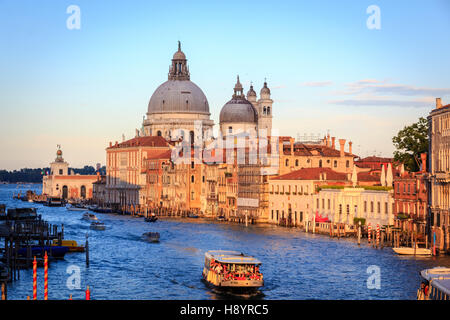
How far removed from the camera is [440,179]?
4666cm

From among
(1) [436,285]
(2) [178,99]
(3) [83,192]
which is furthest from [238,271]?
(3) [83,192]

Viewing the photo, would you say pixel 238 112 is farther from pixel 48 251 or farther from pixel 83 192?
pixel 48 251

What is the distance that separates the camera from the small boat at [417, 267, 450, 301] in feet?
79.2

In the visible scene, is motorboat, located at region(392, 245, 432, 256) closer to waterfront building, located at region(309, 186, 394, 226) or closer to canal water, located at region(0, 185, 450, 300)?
canal water, located at region(0, 185, 450, 300)

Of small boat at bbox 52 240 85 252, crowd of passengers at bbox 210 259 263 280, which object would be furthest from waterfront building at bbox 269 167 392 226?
crowd of passengers at bbox 210 259 263 280

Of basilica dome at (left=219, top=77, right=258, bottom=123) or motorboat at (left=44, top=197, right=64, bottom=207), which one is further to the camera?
motorboat at (left=44, top=197, right=64, bottom=207)

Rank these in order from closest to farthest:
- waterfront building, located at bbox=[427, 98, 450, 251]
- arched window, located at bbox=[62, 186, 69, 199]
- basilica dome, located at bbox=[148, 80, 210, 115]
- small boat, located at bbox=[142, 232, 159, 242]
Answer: waterfront building, located at bbox=[427, 98, 450, 251], small boat, located at bbox=[142, 232, 159, 242], basilica dome, located at bbox=[148, 80, 210, 115], arched window, located at bbox=[62, 186, 69, 199]

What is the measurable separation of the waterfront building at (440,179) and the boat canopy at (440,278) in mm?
16814

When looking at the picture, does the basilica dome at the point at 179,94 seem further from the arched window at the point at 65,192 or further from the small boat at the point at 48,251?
the small boat at the point at 48,251

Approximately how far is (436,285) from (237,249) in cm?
2613

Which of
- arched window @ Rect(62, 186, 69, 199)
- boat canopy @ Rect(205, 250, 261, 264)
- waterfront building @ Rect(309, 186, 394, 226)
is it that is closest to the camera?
boat canopy @ Rect(205, 250, 261, 264)

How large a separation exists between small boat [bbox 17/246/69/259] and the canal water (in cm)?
60

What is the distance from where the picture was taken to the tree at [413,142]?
65562 millimetres
